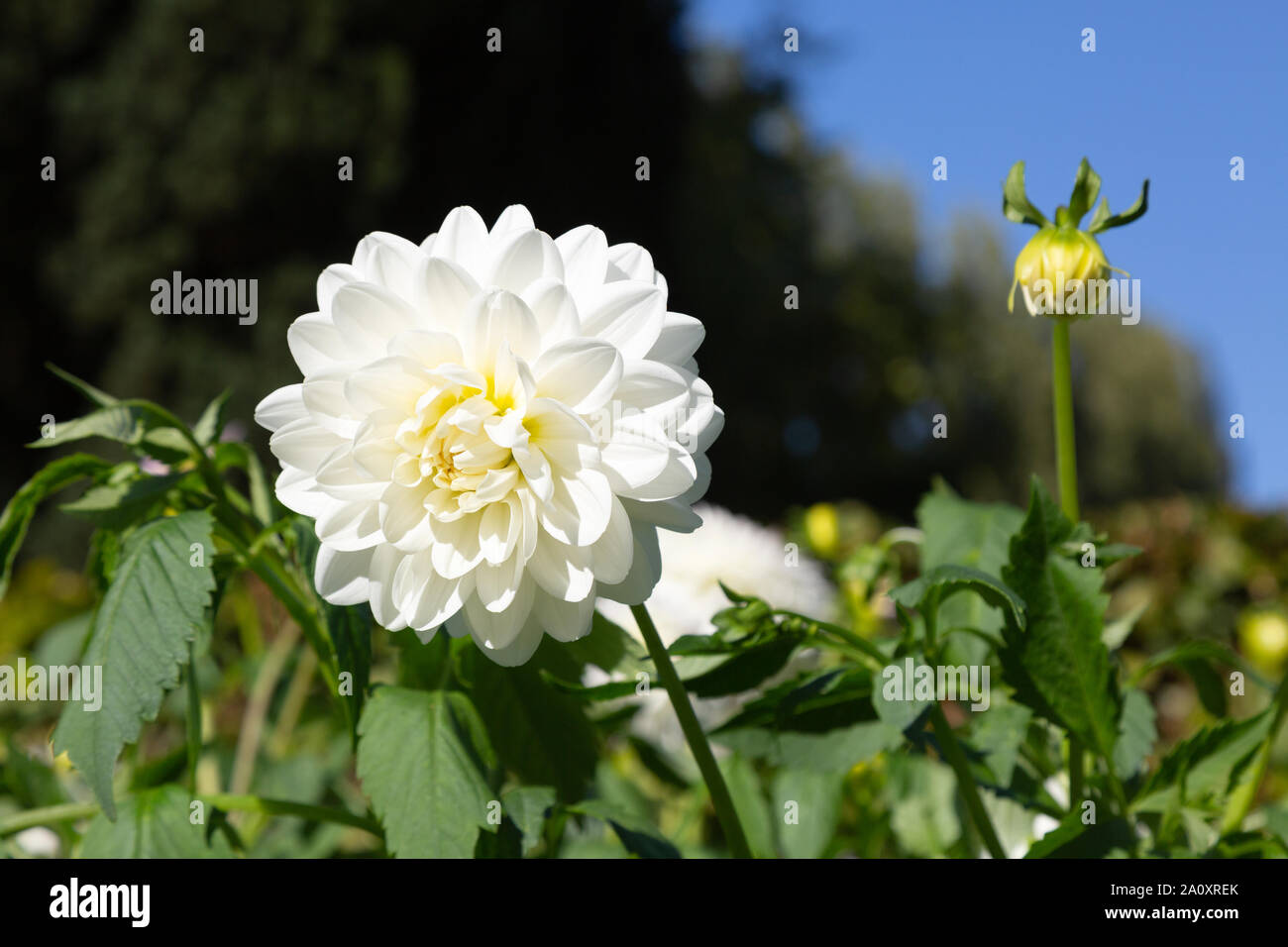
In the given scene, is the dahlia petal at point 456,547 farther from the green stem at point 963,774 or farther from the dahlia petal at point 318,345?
the green stem at point 963,774

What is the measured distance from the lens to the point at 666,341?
0.52m

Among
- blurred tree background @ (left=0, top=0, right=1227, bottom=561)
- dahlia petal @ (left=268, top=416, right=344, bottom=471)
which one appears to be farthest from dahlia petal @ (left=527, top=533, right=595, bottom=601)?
blurred tree background @ (left=0, top=0, right=1227, bottom=561)

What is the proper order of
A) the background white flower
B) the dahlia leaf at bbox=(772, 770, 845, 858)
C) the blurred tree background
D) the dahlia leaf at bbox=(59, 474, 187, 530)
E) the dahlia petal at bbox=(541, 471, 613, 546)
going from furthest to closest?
1. the blurred tree background
2. the background white flower
3. the dahlia leaf at bbox=(772, 770, 845, 858)
4. the dahlia leaf at bbox=(59, 474, 187, 530)
5. the dahlia petal at bbox=(541, 471, 613, 546)

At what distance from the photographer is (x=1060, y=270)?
61 cm

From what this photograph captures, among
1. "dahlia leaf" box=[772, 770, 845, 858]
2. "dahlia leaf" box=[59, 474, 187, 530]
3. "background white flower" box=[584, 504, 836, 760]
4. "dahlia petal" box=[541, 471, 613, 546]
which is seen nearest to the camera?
"dahlia petal" box=[541, 471, 613, 546]

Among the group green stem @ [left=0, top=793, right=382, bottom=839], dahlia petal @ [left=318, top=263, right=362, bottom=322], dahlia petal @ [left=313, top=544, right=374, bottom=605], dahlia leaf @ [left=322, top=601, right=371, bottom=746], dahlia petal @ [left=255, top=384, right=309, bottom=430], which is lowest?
green stem @ [left=0, top=793, right=382, bottom=839]

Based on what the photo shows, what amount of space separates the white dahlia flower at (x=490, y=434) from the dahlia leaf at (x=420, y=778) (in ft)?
0.22

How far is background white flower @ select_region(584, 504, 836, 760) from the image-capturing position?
100 cm

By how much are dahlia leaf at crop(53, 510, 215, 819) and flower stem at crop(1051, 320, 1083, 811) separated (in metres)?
0.45

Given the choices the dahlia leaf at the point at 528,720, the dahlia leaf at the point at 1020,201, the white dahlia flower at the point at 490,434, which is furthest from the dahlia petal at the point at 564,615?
the dahlia leaf at the point at 1020,201

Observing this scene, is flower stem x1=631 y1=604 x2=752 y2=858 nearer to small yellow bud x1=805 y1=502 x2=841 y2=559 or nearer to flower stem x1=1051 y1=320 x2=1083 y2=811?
flower stem x1=1051 y1=320 x2=1083 y2=811
